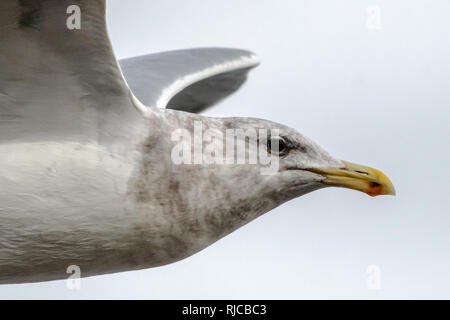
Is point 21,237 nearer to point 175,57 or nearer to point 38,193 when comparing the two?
point 38,193

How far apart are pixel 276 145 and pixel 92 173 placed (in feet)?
2.84

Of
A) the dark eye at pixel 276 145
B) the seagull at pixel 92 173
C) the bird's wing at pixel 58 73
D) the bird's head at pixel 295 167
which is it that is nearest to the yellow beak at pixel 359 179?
the bird's head at pixel 295 167

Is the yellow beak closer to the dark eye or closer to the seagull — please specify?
the dark eye

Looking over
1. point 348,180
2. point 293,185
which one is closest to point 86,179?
point 293,185

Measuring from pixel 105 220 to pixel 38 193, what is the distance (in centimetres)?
29

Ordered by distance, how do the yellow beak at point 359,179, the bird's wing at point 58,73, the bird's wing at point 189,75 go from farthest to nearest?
the bird's wing at point 189,75 < the yellow beak at point 359,179 < the bird's wing at point 58,73

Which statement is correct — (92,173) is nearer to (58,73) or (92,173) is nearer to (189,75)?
(58,73)

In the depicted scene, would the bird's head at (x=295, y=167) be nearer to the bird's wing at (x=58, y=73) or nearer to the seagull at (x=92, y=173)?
the seagull at (x=92, y=173)

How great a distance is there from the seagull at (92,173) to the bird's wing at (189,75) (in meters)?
1.68

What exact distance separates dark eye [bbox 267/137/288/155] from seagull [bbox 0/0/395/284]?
148mm

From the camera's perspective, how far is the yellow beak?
174 inches

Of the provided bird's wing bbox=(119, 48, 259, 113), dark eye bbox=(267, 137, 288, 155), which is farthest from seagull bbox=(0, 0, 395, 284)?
bird's wing bbox=(119, 48, 259, 113)

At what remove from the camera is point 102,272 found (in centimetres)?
417

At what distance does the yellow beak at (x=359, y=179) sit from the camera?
4410 mm
